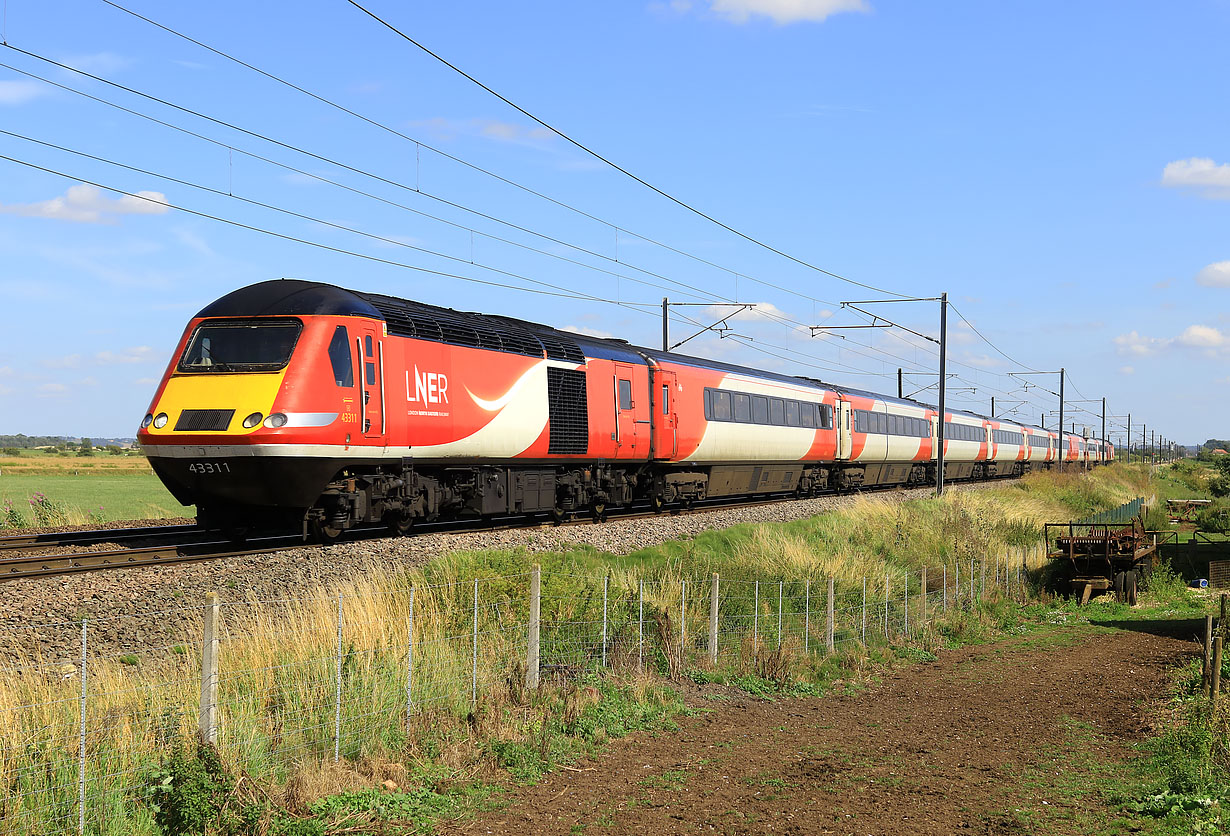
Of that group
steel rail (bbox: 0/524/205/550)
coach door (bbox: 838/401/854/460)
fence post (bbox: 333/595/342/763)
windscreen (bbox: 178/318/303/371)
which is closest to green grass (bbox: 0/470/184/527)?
steel rail (bbox: 0/524/205/550)

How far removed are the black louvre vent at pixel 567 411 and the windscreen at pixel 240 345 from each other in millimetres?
7188

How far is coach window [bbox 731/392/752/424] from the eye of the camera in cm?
3285

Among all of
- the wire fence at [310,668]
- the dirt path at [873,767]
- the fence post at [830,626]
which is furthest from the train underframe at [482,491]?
the dirt path at [873,767]

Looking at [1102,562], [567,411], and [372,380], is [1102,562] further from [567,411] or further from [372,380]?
[372,380]

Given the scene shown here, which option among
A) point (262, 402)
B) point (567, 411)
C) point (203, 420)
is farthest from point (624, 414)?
point (203, 420)

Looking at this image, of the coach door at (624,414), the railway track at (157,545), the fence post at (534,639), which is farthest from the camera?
the coach door at (624,414)

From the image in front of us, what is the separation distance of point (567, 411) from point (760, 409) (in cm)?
1251

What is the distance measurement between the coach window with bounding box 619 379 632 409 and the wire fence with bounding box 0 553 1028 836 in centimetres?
867

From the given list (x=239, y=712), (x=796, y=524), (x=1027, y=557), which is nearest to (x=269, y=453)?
(x=239, y=712)

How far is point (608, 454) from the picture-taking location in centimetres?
2533

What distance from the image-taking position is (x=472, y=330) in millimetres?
20625

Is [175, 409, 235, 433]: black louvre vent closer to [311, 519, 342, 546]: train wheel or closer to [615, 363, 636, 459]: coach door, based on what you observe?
[311, 519, 342, 546]: train wheel

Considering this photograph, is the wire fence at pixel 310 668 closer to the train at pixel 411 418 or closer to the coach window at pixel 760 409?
the train at pixel 411 418

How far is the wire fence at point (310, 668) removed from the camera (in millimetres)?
7750
